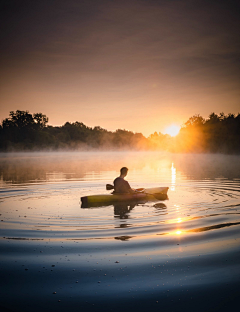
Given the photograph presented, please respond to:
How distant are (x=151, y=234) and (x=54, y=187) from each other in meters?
8.84

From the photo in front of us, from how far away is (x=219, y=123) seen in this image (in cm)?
7875

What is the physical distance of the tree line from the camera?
72.6 meters

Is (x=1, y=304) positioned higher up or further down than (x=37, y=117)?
further down

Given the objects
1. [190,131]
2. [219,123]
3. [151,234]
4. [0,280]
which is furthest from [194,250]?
[190,131]

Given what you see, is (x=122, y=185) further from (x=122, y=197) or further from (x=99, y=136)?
(x=99, y=136)

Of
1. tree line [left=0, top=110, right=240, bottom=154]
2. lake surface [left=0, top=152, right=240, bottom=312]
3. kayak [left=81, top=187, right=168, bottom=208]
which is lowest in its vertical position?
lake surface [left=0, top=152, right=240, bottom=312]

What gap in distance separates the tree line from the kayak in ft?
192

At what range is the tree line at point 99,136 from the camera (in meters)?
72.6

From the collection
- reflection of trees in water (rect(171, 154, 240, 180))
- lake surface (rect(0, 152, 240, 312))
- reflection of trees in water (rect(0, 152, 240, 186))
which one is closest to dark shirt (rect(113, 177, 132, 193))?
lake surface (rect(0, 152, 240, 312))

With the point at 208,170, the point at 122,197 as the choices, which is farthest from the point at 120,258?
the point at 208,170

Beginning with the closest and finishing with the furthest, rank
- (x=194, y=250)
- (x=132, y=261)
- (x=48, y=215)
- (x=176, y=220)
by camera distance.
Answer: (x=132, y=261) → (x=194, y=250) → (x=176, y=220) → (x=48, y=215)

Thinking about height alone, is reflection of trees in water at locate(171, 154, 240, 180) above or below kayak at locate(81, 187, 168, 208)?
above

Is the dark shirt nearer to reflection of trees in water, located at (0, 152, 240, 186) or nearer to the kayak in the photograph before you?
the kayak

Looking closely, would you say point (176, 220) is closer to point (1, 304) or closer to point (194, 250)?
point (194, 250)
